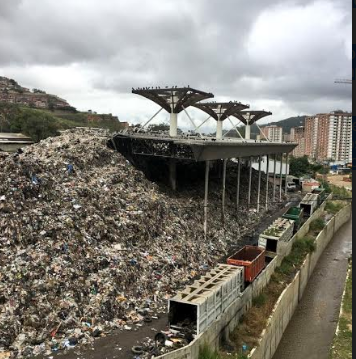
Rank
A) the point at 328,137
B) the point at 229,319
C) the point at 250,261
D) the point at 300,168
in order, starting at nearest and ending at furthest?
1. the point at 229,319
2. the point at 250,261
3. the point at 300,168
4. the point at 328,137

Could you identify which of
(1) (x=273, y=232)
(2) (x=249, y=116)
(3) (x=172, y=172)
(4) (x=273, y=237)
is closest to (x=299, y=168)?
(2) (x=249, y=116)

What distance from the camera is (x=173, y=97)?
900 inches

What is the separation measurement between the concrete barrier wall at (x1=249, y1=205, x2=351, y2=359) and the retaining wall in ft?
2.05

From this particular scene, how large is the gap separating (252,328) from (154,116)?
Answer: 15.9 m

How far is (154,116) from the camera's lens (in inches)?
994

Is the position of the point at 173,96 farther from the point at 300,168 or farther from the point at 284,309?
the point at 300,168

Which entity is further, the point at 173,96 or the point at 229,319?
the point at 173,96

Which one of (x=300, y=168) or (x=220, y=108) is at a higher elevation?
(x=220, y=108)

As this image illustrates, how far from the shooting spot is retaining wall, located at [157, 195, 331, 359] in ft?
32.2

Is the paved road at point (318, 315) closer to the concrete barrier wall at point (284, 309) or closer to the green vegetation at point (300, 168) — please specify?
the concrete barrier wall at point (284, 309)

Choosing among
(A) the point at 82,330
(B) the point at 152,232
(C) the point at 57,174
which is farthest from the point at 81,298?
(C) the point at 57,174

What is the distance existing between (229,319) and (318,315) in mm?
7320

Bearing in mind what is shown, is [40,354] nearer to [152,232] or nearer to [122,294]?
[122,294]

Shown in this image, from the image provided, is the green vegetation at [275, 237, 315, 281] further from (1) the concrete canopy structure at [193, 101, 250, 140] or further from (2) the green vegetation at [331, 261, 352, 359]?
(1) the concrete canopy structure at [193, 101, 250, 140]
